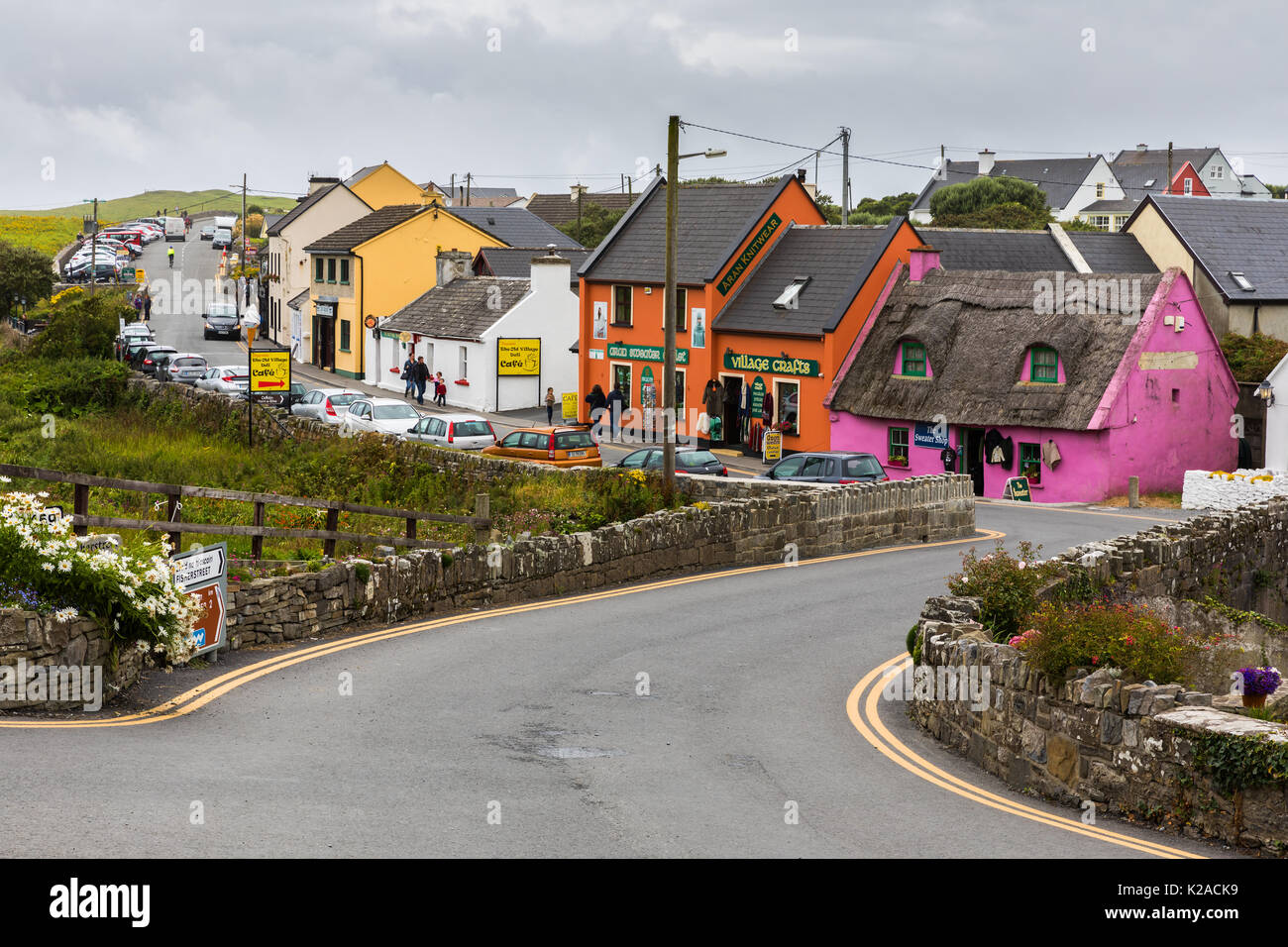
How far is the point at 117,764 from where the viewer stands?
11.2m

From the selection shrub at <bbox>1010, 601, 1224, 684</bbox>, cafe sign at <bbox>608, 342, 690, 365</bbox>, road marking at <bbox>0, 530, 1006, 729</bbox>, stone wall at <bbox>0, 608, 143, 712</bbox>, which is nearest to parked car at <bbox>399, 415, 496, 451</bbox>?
cafe sign at <bbox>608, 342, 690, 365</bbox>

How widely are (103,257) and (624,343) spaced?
6957cm

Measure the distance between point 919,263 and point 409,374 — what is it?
2300cm

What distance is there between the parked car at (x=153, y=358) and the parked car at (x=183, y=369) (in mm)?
489

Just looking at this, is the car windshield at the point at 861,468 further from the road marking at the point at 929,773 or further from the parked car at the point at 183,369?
the parked car at the point at 183,369

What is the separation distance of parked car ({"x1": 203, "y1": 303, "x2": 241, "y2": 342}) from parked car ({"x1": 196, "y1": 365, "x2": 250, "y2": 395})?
26294 mm

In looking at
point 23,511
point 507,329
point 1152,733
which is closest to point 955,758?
point 1152,733

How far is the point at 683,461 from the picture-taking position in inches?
1374

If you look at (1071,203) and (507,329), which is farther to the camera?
(1071,203)

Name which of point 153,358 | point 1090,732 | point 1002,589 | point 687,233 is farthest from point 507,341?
point 1090,732

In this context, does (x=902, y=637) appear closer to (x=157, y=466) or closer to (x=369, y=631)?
(x=369, y=631)

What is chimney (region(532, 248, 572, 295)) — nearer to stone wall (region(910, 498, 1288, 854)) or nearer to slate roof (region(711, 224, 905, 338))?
slate roof (region(711, 224, 905, 338))
